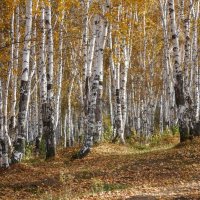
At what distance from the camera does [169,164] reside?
1445cm

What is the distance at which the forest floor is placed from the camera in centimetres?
1070

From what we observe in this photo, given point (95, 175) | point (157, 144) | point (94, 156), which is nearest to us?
point (95, 175)

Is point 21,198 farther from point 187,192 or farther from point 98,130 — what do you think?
point 98,130

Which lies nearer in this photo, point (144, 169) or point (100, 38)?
point (144, 169)

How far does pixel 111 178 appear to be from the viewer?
13.2 m

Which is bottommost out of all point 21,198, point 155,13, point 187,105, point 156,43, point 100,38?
point 21,198

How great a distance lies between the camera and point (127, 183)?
1228cm

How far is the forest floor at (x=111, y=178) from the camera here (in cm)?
1070

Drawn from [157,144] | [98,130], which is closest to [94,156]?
[98,130]

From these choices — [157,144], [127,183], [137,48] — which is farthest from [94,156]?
[137,48]

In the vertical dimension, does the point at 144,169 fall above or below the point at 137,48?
below

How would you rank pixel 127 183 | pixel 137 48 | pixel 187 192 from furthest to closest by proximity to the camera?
pixel 137 48
pixel 127 183
pixel 187 192

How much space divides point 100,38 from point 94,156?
5.19 meters

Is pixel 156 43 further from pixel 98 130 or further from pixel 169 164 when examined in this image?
pixel 169 164
